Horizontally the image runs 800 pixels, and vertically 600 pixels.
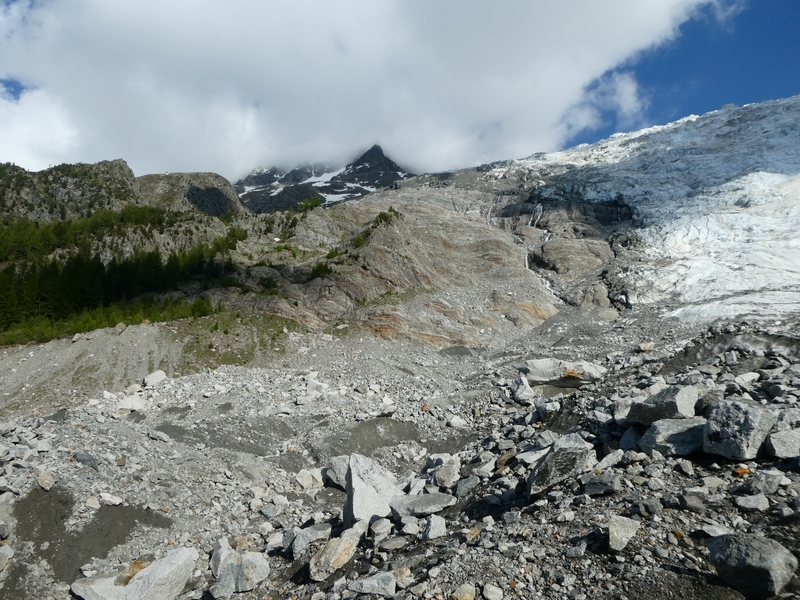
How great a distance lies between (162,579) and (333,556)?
451 cm

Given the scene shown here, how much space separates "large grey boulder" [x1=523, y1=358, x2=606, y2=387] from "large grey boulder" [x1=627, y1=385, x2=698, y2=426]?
1469 cm

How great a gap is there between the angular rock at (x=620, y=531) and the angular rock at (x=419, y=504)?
5276mm

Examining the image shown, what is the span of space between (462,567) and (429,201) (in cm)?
8103

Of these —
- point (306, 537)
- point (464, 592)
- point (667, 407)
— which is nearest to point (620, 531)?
point (464, 592)

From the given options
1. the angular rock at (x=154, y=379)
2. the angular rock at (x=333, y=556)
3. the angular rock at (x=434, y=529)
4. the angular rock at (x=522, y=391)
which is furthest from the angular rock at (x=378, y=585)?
the angular rock at (x=154, y=379)

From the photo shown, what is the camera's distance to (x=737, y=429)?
919 cm

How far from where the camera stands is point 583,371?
26.9 m

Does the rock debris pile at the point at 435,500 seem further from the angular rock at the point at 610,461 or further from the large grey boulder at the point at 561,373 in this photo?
the large grey boulder at the point at 561,373

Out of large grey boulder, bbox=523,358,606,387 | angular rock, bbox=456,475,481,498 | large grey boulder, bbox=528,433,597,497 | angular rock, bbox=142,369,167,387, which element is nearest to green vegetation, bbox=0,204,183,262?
angular rock, bbox=142,369,167,387

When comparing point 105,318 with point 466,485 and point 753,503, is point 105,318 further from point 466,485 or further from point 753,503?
point 753,503

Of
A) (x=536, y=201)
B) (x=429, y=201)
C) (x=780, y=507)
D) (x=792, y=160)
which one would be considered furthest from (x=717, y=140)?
(x=780, y=507)

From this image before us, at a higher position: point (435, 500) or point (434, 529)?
point (434, 529)

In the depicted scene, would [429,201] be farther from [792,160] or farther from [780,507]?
[780,507]

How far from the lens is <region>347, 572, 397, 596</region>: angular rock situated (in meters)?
8.24
